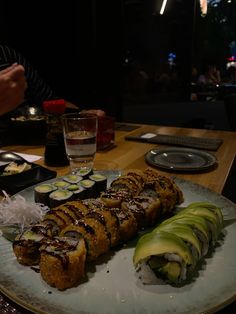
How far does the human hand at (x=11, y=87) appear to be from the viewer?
1646 millimetres

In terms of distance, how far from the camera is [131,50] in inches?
225

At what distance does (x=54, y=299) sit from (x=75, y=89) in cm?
450

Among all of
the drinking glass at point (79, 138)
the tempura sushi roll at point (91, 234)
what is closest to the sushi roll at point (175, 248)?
the tempura sushi roll at point (91, 234)

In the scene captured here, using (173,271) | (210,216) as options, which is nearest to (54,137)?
(210,216)

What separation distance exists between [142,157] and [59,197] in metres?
0.72

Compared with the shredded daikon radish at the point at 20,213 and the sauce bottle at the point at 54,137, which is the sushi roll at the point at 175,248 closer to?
the shredded daikon radish at the point at 20,213

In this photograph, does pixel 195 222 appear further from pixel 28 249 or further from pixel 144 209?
pixel 28 249

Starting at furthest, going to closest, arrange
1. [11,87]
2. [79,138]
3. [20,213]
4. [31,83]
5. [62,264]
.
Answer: [31,83] < [11,87] < [79,138] < [20,213] < [62,264]

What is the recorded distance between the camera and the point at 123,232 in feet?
3.31

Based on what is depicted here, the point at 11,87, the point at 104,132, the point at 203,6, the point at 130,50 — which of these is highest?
the point at 203,6

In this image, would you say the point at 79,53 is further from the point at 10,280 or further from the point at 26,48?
the point at 10,280

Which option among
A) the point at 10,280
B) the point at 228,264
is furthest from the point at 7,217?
the point at 228,264

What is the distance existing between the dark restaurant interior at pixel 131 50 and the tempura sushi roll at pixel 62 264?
3.36 meters

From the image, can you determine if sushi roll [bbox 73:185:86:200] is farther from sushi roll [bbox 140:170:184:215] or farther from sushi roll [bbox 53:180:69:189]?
sushi roll [bbox 140:170:184:215]
